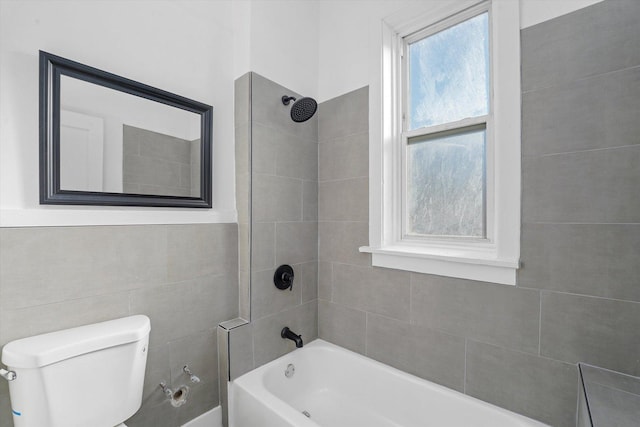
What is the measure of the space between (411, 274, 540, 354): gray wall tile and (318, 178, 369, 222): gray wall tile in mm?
502

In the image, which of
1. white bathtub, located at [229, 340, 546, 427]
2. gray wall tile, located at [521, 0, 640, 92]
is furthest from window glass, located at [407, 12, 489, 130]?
white bathtub, located at [229, 340, 546, 427]

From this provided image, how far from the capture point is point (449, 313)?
142 cm

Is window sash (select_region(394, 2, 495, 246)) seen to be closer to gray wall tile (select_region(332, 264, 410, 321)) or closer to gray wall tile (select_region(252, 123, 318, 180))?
gray wall tile (select_region(332, 264, 410, 321))

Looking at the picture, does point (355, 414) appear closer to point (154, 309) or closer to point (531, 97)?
point (154, 309)

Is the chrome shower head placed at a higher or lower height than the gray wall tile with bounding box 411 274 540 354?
higher

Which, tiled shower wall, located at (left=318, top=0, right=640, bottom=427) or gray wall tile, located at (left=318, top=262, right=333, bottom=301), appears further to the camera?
gray wall tile, located at (left=318, top=262, right=333, bottom=301)

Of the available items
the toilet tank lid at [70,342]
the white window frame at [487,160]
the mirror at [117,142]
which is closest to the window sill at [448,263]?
the white window frame at [487,160]

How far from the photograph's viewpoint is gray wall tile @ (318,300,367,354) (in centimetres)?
176

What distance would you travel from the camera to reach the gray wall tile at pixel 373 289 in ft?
5.18

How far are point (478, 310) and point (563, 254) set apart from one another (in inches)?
16.7

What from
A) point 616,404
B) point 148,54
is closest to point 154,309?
point 148,54

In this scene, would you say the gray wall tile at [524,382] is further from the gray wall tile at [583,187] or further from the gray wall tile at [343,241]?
the gray wall tile at [343,241]

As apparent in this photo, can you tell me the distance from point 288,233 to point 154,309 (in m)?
0.80

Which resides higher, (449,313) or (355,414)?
(449,313)
